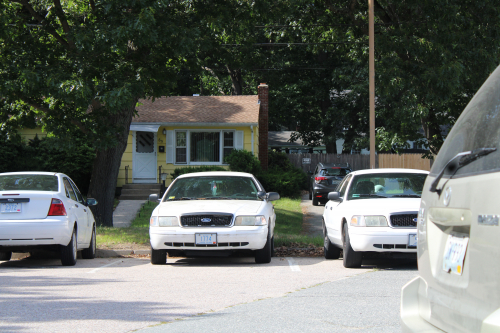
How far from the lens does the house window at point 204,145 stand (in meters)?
27.6

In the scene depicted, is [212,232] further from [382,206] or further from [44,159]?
[44,159]

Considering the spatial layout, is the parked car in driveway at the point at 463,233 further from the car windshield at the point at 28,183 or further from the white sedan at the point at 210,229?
the car windshield at the point at 28,183

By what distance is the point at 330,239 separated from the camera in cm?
1088

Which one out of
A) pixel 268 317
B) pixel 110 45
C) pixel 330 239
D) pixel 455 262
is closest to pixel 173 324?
pixel 268 317

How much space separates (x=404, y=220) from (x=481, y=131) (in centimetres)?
673

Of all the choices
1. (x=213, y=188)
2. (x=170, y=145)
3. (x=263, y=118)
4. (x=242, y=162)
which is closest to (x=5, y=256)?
(x=213, y=188)

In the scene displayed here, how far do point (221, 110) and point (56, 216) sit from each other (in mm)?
19136

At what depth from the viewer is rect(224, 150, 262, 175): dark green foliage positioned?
25.9 metres

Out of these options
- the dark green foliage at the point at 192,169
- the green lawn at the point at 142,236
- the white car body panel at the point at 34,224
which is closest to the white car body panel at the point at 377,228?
the green lawn at the point at 142,236

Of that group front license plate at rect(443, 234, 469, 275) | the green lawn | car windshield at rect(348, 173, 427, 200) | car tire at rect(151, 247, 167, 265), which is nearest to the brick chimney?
the green lawn

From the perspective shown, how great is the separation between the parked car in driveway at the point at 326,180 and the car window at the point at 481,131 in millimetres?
20905

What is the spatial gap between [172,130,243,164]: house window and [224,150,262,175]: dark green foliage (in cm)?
132

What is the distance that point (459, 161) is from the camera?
9.22 feet

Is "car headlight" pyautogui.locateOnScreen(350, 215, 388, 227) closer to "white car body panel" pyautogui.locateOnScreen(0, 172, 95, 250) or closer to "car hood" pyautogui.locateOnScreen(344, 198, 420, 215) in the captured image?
"car hood" pyautogui.locateOnScreen(344, 198, 420, 215)
